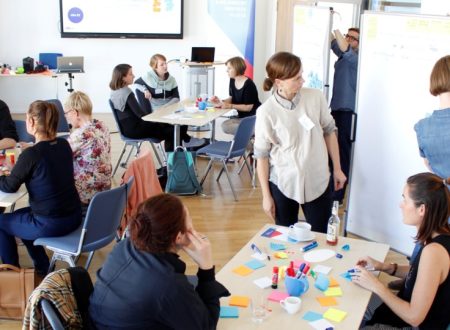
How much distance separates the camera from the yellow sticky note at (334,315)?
2.04 meters

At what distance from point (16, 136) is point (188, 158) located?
1697 mm

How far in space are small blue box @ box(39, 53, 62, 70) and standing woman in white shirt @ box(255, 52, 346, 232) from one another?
675 centimetres

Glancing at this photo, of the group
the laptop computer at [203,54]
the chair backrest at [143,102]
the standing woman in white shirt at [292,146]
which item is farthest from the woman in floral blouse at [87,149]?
the laptop computer at [203,54]

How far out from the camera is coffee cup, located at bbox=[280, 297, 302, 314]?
81.1 inches

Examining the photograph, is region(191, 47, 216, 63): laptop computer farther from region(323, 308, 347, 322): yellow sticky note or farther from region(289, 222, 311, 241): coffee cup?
region(323, 308, 347, 322): yellow sticky note

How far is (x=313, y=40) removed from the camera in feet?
17.3

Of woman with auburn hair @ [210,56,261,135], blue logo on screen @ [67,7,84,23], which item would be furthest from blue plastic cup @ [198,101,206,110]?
blue logo on screen @ [67,7,84,23]

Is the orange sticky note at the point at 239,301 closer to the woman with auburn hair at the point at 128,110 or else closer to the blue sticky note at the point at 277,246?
the blue sticky note at the point at 277,246

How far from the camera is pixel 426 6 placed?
15.3ft

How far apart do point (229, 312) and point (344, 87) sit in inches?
142

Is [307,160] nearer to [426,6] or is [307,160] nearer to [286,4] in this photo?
[426,6]

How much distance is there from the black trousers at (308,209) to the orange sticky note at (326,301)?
1054mm

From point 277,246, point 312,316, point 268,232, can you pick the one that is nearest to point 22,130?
point 268,232

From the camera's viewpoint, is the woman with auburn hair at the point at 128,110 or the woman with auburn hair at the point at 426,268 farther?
the woman with auburn hair at the point at 128,110
